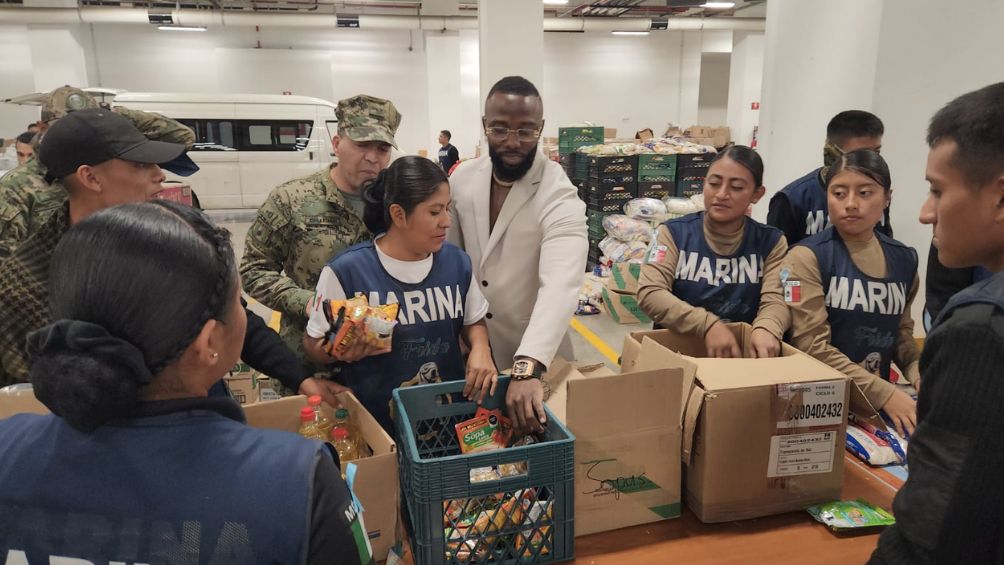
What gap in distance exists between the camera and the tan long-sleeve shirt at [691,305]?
1.88 metres

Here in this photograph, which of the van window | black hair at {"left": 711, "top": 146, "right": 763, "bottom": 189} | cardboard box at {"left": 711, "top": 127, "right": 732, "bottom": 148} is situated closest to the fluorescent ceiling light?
the van window

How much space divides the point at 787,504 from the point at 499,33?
514 cm

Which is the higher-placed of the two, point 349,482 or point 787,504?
point 349,482

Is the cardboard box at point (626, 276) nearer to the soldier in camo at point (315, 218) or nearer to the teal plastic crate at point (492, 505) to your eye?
the soldier in camo at point (315, 218)

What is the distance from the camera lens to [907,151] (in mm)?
3484

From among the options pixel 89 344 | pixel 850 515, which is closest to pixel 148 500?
pixel 89 344

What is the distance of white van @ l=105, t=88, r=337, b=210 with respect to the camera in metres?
10.8

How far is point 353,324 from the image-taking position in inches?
60.1

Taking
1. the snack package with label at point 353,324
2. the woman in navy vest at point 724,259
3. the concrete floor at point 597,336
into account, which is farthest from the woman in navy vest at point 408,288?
the concrete floor at point 597,336

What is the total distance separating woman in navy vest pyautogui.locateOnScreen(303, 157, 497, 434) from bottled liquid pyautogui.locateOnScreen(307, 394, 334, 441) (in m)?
0.18

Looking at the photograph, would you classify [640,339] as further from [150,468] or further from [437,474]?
[150,468]

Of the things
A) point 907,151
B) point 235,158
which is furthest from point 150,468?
point 235,158

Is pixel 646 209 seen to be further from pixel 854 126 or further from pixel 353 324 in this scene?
pixel 353 324

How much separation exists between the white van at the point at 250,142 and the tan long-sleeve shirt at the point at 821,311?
9897 millimetres
